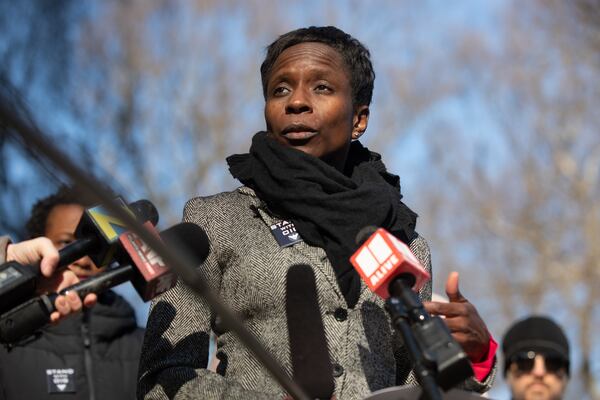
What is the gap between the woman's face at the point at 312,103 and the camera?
3.88 meters

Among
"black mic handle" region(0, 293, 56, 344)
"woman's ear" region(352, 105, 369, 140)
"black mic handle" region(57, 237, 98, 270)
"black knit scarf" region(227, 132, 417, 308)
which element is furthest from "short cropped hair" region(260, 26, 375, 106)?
"black mic handle" region(0, 293, 56, 344)

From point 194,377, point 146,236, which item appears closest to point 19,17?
point 194,377

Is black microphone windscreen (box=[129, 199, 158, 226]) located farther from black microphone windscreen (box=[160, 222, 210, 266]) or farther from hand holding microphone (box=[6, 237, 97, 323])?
hand holding microphone (box=[6, 237, 97, 323])

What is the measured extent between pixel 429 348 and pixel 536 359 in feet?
3.66

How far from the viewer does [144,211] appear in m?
2.98

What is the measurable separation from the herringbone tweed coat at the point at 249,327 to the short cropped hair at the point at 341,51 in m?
0.67

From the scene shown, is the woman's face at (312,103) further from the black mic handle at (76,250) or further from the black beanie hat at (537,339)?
the black mic handle at (76,250)

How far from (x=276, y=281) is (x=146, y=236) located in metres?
1.26

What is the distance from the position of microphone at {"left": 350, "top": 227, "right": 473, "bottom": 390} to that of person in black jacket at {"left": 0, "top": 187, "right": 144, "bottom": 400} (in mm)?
1959

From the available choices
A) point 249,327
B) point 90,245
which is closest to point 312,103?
point 249,327

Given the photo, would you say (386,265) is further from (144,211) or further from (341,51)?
(341,51)

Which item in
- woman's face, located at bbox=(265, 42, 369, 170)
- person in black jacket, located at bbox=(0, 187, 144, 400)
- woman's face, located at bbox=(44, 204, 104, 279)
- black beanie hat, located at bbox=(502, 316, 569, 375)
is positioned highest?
woman's face, located at bbox=(44, 204, 104, 279)

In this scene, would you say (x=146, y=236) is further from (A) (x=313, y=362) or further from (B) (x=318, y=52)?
(B) (x=318, y=52)

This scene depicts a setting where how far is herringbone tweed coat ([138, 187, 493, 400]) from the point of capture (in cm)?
342
